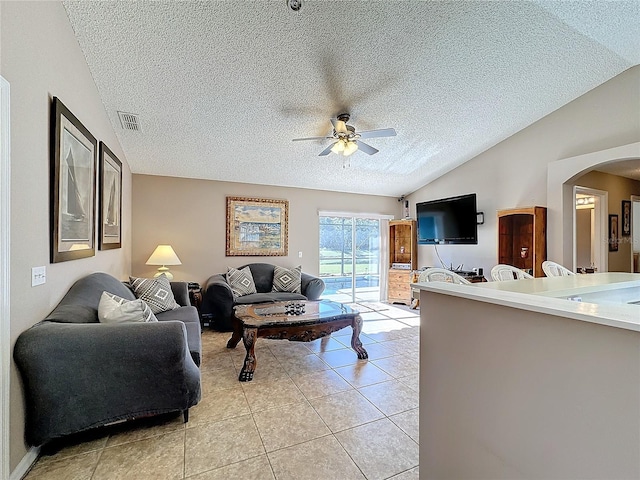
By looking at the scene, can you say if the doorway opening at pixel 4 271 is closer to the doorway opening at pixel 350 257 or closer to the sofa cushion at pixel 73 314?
the sofa cushion at pixel 73 314

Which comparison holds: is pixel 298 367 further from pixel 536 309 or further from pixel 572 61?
pixel 572 61

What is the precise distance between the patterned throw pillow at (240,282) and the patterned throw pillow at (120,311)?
2.49 m

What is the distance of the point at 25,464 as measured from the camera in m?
1.58

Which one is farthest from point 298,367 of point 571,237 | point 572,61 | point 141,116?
point 572,61

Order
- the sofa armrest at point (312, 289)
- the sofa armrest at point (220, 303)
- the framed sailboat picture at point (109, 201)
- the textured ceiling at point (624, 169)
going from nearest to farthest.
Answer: the framed sailboat picture at point (109, 201) → the sofa armrest at point (220, 303) → the textured ceiling at point (624, 169) → the sofa armrest at point (312, 289)

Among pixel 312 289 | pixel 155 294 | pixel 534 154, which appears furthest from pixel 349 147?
pixel 534 154

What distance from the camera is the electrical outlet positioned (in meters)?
1.72

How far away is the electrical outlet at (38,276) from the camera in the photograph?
1.72m

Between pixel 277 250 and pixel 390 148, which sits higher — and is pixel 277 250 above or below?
below

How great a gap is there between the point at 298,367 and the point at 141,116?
3.31 m

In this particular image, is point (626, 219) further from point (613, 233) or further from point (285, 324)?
point (285, 324)

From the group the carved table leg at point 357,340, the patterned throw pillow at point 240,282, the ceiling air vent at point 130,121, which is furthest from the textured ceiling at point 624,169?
the ceiling air vent at point 130,121

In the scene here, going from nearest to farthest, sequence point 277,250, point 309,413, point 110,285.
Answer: point 309,413 → point 110,285 → point 277,250

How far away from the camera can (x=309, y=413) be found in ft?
7.11
